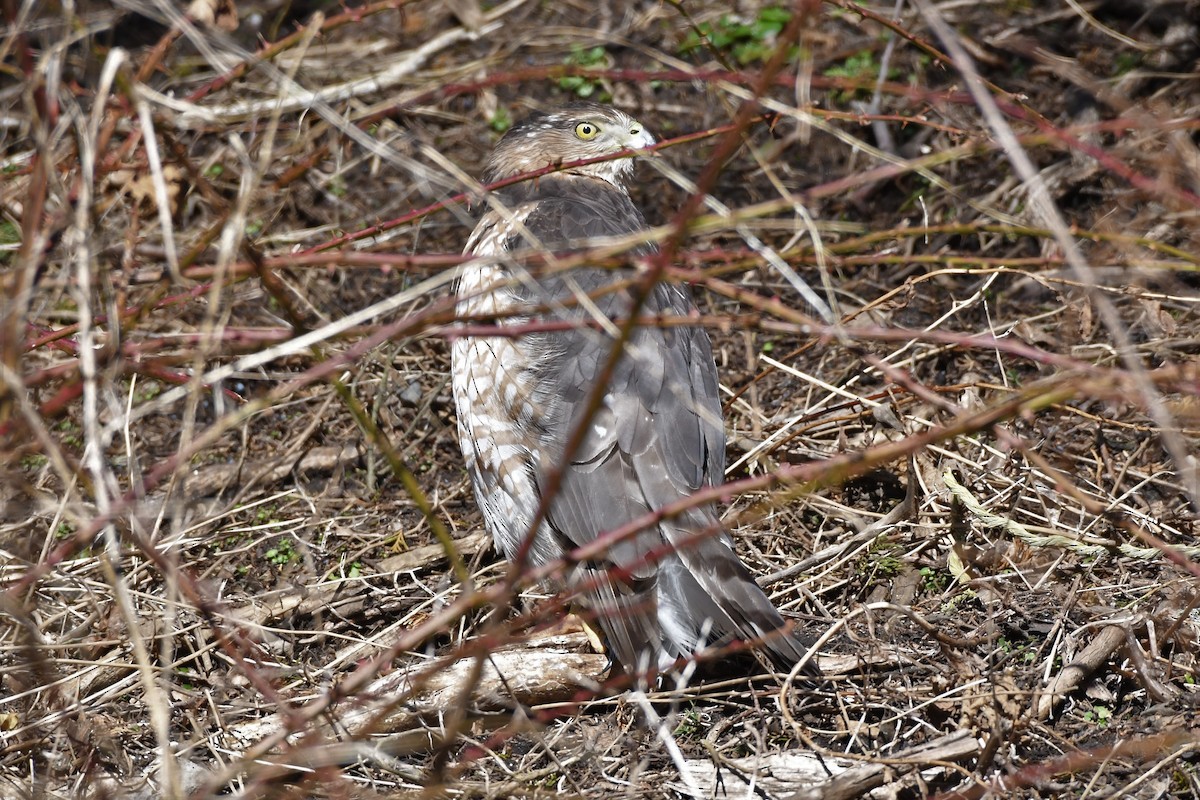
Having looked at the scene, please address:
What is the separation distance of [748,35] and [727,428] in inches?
106

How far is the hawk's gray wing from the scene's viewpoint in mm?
3270

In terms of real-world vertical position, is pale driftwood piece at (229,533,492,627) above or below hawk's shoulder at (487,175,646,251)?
below

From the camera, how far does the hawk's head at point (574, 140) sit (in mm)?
4754

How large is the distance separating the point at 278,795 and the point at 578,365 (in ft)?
5.55

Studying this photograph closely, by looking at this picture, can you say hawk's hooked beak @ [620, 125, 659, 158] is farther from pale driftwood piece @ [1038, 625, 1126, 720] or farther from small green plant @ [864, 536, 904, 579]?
pale driftwood piece @ [1038, 625, 1126, 720]

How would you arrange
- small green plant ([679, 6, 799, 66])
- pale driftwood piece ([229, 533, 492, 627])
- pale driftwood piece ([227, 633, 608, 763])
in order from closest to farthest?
pale driftwood piece ([227, 633, 608, 763]), pale driftwood piece ([229, 533, 492, 627]), small green plant ([679, 6, 799, 66])

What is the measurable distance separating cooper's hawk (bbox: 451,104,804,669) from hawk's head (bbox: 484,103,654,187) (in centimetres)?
45

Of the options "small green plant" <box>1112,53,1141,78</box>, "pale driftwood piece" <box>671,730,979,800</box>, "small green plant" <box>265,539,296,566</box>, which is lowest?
"small green plant" <box>265,539,296,566</box>

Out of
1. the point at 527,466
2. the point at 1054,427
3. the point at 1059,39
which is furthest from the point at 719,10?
the point at 527,466

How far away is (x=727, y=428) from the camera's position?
4.45m

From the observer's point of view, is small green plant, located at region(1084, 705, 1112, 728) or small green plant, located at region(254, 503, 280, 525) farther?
small green plant, located at region(254, 503, 280, 525)

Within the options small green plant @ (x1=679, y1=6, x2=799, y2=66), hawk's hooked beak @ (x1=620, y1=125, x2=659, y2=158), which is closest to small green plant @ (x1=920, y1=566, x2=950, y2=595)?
hawk's hooked beak @ (x1=620, y1=125, x2=659, y2=158)

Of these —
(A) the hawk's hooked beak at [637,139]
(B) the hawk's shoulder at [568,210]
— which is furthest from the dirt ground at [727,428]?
(A) the hawk's hooked beak at [637,139]

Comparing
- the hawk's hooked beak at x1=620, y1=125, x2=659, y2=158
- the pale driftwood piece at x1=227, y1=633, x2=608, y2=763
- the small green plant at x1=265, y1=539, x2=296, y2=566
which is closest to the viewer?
the pale driftwood piece at x1=227, y1=633, x2=608, y2=763
